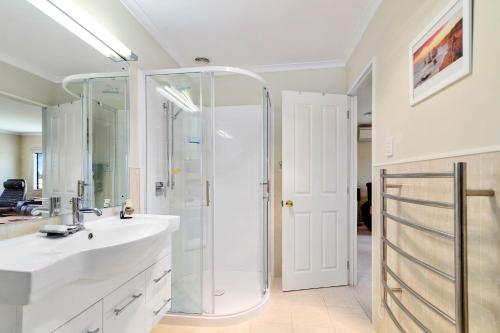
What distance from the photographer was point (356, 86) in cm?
248

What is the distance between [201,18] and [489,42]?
6.13ft

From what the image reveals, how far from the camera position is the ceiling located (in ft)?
6.28

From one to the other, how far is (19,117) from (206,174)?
1274 millimetres

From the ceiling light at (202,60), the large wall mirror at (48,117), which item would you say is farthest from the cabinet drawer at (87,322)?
the ceiling light at (202,60)

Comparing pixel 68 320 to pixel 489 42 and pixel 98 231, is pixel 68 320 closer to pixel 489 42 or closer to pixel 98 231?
pixel 98 231

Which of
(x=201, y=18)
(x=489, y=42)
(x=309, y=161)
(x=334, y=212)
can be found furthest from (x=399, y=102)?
(x=201, y=18)

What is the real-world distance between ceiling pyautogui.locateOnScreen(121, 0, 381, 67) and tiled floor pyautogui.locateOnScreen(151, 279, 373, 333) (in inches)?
94.9

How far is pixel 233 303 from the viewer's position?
2189 mm

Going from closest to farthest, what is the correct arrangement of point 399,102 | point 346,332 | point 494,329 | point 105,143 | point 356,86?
point 494,329 < point 399,102 < point 105,143 < point 346,332 < point 356,86

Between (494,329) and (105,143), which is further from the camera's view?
(105,143)

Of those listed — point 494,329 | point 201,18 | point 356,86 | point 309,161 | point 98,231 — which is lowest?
point 494,329

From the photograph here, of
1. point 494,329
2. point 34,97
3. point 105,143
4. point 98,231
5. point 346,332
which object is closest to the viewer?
point 494,329

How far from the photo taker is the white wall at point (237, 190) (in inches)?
115

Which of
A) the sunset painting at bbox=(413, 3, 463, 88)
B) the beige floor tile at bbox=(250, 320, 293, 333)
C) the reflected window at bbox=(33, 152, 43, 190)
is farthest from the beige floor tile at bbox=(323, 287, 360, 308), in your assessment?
the reflected window at bbox=(33, 152, 43, 190)
